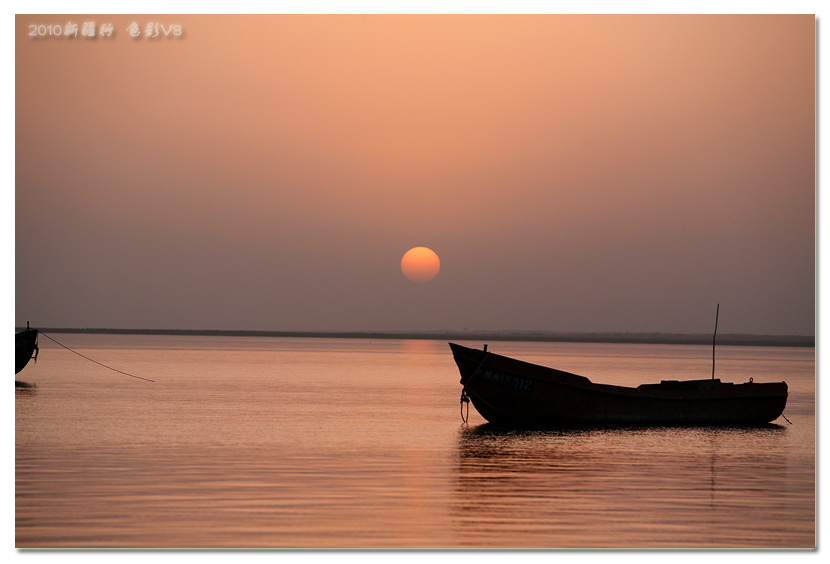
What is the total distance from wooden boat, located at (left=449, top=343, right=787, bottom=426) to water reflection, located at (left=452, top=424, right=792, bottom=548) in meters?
0.44

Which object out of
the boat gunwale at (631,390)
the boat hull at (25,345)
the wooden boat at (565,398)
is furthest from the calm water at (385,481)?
the boat hull at (25,345)

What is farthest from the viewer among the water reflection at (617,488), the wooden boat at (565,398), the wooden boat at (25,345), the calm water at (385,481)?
the wooden boat at (25,345)

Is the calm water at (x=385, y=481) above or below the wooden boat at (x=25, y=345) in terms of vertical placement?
below

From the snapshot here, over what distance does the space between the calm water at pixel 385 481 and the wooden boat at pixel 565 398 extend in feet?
1.59

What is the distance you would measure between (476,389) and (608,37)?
1047 centimetres

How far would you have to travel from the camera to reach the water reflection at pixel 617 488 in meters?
8.03

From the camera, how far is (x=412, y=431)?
17672 millimetres

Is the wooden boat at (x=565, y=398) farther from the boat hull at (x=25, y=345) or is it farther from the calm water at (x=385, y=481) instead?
the boat hull at (x=25, y=345)

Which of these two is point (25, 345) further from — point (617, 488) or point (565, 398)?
point (617, 488)

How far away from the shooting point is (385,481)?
11.0 meters

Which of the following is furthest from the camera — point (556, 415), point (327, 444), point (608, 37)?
point (556, 415)

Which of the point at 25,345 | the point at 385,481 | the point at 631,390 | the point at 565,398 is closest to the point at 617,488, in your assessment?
the point at 385,481
